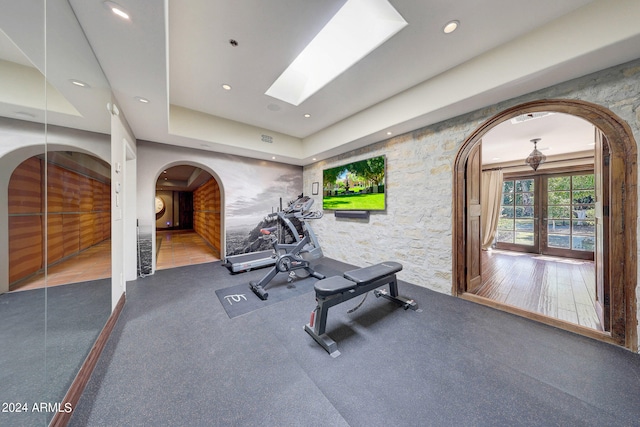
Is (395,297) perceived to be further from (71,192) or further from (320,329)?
(71,192)

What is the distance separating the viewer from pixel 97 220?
6.85ft

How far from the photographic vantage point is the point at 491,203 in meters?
6.25

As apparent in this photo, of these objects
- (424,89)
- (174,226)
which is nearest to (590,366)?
(424,89)

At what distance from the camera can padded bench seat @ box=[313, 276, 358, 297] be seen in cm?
192

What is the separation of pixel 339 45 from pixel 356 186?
7.84ft

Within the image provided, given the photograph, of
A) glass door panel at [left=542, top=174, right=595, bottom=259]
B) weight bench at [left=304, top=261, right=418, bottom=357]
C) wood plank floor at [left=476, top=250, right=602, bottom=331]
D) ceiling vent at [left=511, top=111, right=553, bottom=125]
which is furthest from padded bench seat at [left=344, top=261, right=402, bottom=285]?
glass door panel at [left=542, top=174, right=595, bottom=259]

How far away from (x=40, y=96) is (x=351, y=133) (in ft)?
11.7

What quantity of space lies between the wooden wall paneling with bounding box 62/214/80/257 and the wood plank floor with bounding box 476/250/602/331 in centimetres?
470

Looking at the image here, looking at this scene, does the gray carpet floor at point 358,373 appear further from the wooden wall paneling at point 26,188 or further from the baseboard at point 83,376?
the wooden wall paneling at point 26,188

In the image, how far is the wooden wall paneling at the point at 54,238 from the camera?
134 cm

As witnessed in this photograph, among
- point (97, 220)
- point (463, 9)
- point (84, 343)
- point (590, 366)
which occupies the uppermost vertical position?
point (463, 9)

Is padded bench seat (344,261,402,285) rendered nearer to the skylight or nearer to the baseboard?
the baseboard

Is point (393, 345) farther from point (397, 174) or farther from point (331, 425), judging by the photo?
point (397, 174)

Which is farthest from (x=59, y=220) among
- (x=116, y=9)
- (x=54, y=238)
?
(x=116, y=9)
